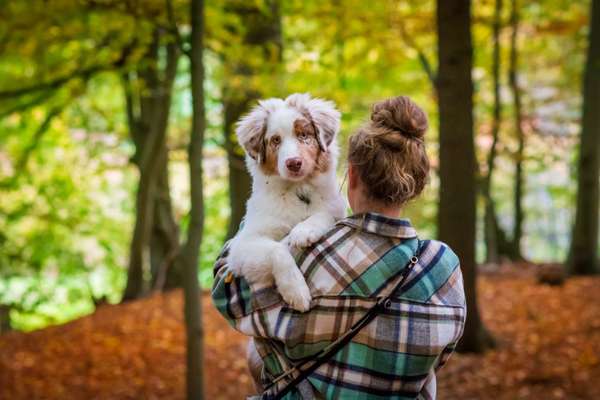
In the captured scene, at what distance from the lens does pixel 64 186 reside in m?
9.95

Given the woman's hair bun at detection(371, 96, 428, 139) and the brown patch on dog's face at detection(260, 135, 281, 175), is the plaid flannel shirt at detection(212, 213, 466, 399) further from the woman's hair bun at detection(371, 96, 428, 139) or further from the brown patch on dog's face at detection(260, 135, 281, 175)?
the brown patch on dog's face at detection(260, 135, 281, 175)

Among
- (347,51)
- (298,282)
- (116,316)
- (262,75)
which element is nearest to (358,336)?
(298,282)

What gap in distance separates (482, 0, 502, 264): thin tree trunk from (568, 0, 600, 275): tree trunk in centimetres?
177

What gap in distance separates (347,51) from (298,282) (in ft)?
36.3

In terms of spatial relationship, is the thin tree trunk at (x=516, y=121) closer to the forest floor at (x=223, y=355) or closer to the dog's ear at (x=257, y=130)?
the forest floor at (x=223, y=355)

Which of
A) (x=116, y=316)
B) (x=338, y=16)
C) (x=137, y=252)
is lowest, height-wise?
(x=116, y=316)

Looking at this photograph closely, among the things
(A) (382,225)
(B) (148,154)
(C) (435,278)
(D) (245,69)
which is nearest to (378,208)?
(A) (382,225)

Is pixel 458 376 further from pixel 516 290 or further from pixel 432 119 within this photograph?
pixel 432 119

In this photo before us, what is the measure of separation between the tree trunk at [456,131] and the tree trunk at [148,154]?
12.4ft

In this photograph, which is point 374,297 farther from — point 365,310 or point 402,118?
point 402,118

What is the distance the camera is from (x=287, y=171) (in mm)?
2594

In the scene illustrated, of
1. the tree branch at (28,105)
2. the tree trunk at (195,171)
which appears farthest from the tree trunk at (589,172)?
the tree branch at (28,105)

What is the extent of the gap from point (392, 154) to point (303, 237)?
17.2 inches

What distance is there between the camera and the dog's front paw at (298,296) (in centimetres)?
203
